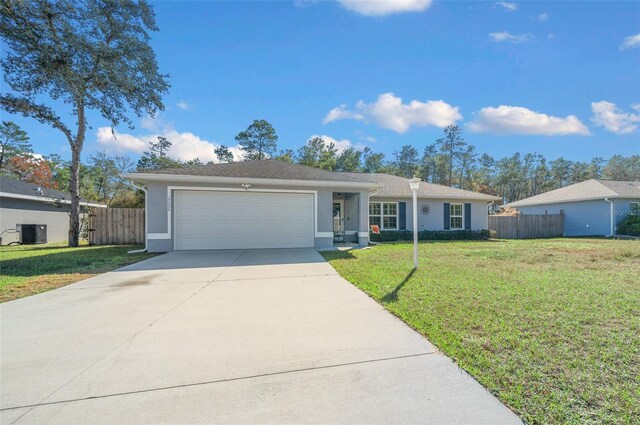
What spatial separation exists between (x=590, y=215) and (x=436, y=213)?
38.6 feet

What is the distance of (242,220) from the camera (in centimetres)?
1048

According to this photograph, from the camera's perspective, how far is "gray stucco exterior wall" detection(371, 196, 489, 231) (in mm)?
A: 15500

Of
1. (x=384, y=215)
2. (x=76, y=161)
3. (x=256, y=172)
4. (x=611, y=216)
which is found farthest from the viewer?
(x=611, y=216)

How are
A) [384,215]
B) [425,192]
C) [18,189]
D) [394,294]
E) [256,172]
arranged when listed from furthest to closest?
1. [425,192]
2. [384,215]
3. [18,189]
4. [256,172]
5. [394,294]

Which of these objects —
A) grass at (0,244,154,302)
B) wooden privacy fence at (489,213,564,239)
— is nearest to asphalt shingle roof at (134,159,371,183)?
grass at (0,244,154,302)

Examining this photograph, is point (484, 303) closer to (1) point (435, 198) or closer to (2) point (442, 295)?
(2) point (442, 295)

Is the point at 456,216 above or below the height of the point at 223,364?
above

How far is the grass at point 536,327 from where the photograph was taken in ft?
6.69

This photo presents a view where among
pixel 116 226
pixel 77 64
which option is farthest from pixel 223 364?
pixel 77 64

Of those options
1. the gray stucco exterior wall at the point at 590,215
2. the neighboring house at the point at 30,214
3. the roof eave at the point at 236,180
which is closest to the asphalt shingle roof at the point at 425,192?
the roof eave at the point at 236,180

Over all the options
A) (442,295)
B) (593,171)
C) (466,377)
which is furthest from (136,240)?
(593,171)

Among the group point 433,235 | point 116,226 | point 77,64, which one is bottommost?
point 433,235

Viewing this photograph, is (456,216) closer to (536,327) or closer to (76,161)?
(536,327)

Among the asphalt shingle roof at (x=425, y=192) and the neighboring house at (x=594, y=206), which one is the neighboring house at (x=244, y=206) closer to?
the asphalt shingle roof at (x=425, y=192)
